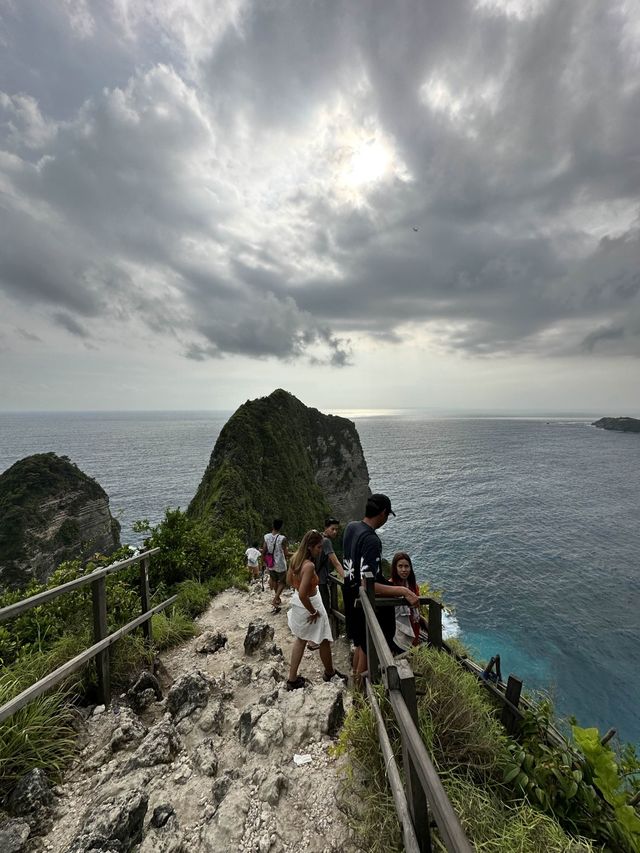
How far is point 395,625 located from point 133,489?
3004 inches

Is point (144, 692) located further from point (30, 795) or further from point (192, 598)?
point (192, 598)

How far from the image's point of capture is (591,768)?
3385 mm

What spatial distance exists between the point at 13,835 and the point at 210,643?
3.93 metres

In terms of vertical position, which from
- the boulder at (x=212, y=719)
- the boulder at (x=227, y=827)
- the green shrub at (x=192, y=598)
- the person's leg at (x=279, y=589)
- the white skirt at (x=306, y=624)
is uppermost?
the white skirt at (x=306, y=624)

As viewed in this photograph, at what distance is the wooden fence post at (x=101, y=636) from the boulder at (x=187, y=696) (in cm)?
74

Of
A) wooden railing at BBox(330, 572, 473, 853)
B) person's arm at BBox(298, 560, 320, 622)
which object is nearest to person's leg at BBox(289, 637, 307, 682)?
person's arm at BBox(298, 560, 320, 622)

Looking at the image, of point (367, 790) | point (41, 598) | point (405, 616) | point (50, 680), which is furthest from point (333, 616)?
point (41, 598)

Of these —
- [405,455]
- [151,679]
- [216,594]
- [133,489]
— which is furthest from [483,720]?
[405,455]

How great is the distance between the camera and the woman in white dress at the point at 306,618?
5.01m

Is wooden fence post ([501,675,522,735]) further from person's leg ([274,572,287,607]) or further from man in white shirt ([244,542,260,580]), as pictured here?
man in white shirt ([244,542,260,580])

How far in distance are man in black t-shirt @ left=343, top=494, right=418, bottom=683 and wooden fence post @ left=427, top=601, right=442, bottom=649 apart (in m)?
0.55

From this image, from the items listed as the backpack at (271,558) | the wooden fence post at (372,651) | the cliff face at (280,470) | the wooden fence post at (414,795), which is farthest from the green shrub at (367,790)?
the cliff face at (280,470)

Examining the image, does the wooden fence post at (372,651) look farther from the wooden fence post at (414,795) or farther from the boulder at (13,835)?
the boulder at (13,835)

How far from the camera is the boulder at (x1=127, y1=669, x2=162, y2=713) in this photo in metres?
4.68
